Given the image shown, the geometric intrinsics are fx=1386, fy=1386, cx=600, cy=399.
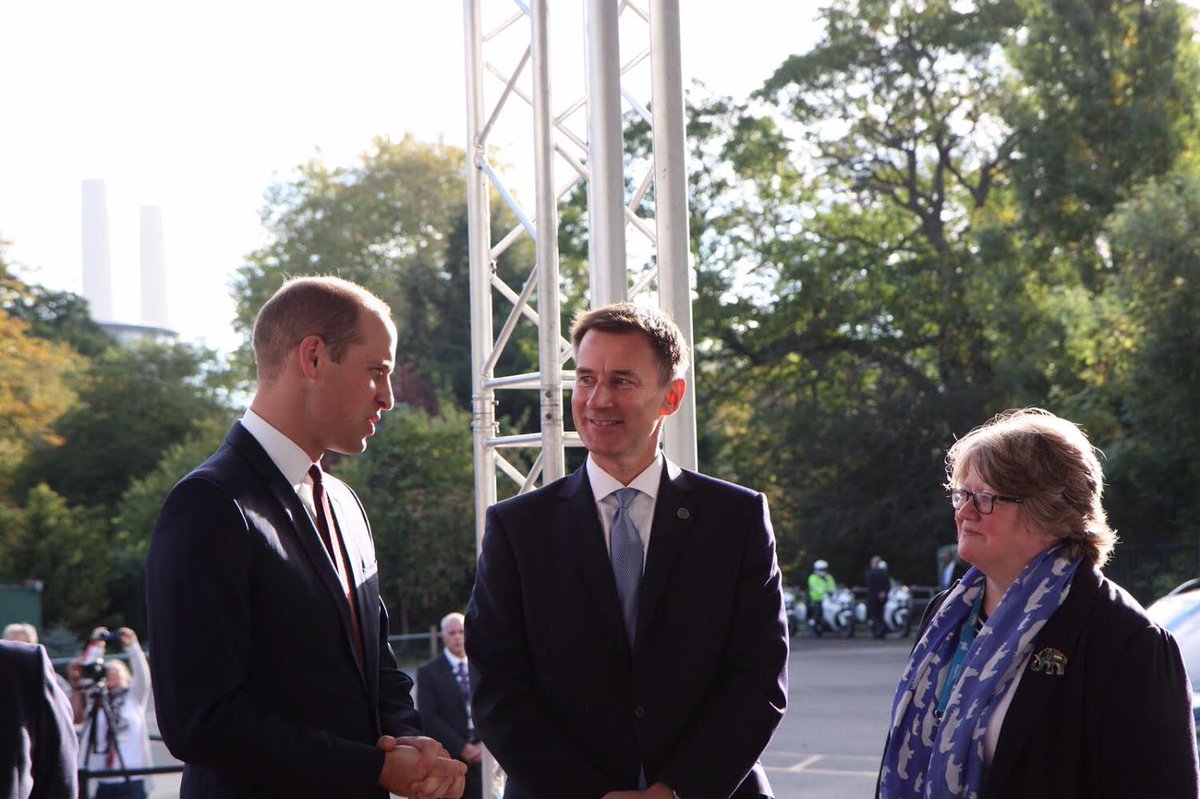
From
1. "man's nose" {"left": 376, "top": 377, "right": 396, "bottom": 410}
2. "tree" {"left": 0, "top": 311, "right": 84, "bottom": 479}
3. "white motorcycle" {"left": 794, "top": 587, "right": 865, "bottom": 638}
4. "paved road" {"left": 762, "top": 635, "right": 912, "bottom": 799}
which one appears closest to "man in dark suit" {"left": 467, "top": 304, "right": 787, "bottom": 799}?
"man's nose" {"left": 376, "top": 377, "right": 396, "bottom": 410}

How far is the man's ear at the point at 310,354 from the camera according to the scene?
272cm

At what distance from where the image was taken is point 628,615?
3.13 metres

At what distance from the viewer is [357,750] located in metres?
2.56

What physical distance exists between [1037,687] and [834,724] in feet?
38.6

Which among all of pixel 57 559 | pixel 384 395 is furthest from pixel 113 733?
pixel 57 559

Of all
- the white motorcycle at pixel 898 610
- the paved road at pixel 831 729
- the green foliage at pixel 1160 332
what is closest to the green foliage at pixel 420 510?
the paved road at pixel 831 729

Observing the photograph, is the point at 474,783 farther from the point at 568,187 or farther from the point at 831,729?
the point at 831,729

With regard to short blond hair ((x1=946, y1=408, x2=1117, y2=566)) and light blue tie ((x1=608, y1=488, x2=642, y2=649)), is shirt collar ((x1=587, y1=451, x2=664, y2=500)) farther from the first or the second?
short blond hair ((x1=946, y1=408, x2=1117, y2=566))

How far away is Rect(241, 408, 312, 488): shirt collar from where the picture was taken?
108 inches

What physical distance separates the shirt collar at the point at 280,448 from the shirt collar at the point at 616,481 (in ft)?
2.43

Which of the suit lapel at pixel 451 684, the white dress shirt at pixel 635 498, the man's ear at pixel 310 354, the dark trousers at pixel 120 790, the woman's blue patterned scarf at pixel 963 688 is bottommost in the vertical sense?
the dark trousers at pixel 120 790

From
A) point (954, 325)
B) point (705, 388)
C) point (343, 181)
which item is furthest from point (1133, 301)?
point (343, 181)

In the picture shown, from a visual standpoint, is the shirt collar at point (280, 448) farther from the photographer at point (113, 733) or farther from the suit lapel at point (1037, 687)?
the photographer at point (113, 733)

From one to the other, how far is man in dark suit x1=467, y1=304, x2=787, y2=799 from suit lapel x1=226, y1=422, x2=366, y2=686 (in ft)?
1.73
